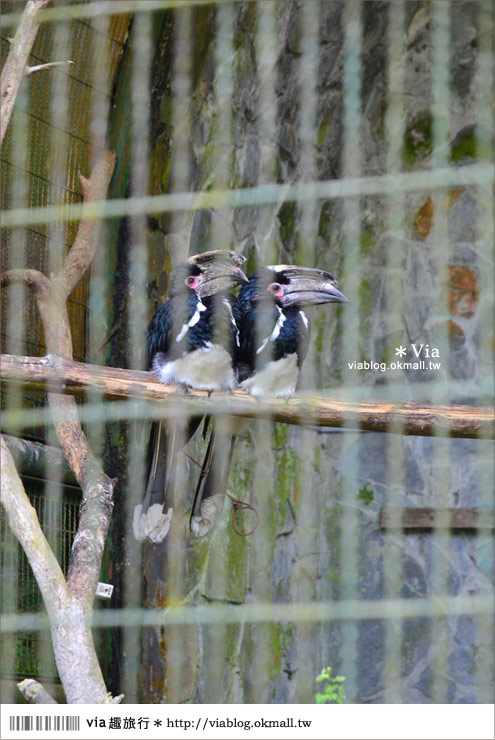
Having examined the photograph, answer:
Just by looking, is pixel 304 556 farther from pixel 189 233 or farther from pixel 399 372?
pixel 189 233

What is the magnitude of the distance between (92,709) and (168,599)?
3.20 ft

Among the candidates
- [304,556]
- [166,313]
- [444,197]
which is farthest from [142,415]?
[444,197]

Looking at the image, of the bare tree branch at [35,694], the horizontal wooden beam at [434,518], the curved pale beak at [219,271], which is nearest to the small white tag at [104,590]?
the bare tree branch at [35,694]

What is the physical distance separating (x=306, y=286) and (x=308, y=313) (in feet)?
2.68

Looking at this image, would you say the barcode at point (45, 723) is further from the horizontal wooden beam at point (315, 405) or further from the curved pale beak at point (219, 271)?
the curved pale beak at point (219, 271)

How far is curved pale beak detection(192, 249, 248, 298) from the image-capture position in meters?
2.16

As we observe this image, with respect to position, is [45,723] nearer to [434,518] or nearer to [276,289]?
[276,289]

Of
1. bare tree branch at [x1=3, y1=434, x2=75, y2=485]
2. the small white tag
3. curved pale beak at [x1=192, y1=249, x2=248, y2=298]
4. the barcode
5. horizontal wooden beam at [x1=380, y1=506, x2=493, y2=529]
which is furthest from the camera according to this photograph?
horizontal wooden beam at [x1=380, y1=506, x2=493, y2=529]

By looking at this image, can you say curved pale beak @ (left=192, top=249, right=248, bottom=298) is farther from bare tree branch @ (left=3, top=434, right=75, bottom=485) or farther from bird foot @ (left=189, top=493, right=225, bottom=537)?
bare tree branch @ (left=3, top=434, right=75, bottom=485)

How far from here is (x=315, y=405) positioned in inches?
77.6

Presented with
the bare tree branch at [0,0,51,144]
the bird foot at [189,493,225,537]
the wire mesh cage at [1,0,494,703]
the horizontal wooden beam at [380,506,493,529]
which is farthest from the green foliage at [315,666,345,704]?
the bare tree branch at [0,0,51,144]

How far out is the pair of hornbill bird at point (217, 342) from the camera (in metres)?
2.11

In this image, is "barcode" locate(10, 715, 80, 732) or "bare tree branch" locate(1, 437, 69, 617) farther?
"bare tree branch" locate(1, 437, 69, 617)

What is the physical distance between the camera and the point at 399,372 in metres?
3.16
